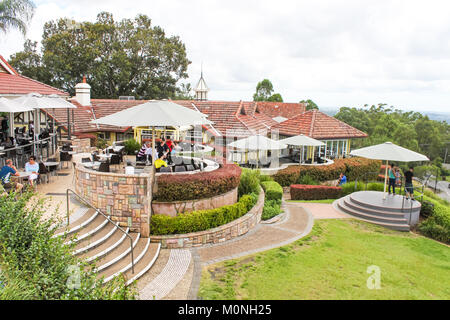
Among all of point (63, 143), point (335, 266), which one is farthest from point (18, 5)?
point (335, 266)

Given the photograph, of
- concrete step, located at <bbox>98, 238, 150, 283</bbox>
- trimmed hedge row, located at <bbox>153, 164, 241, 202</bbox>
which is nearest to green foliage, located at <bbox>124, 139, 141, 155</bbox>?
trimmed hedge row, located at <bbox>153, 164, 241, 202</bbox>

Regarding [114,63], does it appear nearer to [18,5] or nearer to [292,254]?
[18,5]

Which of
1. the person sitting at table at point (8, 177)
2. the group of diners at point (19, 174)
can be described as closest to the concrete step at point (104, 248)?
the group of diners at point (19, 174)

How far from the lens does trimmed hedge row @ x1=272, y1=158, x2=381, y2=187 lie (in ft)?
70.9

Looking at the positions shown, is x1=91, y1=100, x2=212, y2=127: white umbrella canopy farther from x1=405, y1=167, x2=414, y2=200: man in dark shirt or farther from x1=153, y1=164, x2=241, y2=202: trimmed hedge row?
x1=405, y1=167, x2=414, y2=200: man in dark shirt

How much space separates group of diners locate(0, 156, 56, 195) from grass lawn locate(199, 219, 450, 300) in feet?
21.3

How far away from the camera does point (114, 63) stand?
41531mm

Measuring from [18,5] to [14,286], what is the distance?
21572mm

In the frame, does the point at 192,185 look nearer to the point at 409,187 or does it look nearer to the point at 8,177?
the point at 8,177

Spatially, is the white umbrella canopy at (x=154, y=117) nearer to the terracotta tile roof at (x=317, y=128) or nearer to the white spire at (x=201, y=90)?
the terracotta tile roof at (x=317, y=128)

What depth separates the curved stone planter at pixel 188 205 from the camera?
11.2 meters

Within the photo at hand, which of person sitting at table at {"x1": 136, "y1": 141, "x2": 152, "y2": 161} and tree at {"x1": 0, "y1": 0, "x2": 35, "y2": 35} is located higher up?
tree at {"x1": 0, "y1": 0, "x2": 35, "y2": 35}

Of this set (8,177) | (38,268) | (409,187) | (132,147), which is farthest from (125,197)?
(409,187)

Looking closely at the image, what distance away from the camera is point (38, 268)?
5578 millimetres
